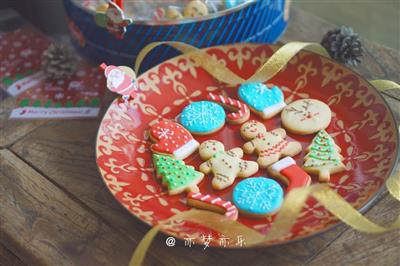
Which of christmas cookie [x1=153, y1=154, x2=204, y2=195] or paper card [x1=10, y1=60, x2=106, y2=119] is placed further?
paper card [x1=10, y1=60, x2=106, y2=119]

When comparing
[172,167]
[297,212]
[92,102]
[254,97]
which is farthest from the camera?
[92,102]

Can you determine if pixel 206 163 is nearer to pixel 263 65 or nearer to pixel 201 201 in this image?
pixel 201 201

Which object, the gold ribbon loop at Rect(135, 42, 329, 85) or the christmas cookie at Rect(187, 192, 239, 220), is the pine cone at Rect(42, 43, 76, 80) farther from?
the christmas cookie at Rect(187, 192, 239, 220)

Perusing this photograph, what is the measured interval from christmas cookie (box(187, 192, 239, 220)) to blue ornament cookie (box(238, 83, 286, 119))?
0.19 meters

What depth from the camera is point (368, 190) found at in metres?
0.68

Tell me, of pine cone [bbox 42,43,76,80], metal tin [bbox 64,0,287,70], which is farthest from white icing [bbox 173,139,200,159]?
pine cone [bbox 42,43,76,80]

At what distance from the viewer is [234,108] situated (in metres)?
0.83

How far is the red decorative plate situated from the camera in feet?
2.22

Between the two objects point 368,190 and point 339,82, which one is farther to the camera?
point 339,82

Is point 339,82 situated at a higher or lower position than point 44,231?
higher

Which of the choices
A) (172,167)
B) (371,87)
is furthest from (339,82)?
(172,167)

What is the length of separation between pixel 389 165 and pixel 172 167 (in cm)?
28

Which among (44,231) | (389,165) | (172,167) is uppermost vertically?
(389,165)

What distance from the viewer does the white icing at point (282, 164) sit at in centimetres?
71
